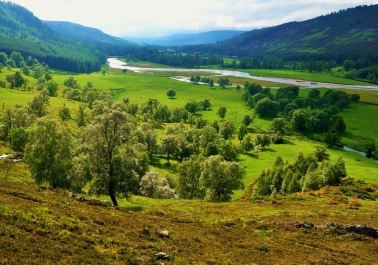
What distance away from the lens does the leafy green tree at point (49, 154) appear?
49.2 meters

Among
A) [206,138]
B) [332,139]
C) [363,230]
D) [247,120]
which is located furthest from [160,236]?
[247,120]

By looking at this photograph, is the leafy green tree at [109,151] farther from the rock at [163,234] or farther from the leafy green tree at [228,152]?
the leafy green tree at [228,152]

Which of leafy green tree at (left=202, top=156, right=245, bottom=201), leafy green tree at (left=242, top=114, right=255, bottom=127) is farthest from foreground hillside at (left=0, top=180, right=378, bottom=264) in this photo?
leafy green tree at (left=242, top=114, right=255, bottom=127)

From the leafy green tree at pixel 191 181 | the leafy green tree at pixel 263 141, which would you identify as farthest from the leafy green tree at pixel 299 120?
the leafy green tree at pixel 191 181

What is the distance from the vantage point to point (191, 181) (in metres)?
81.6

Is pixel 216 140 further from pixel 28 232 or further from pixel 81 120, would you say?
pixel 28 232

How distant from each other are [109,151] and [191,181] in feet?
121

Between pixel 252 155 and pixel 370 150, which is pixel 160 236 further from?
pixel 370 150

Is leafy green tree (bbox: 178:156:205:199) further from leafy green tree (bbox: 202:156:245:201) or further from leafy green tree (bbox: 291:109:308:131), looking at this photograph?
leafy green tree (bbox: 291:109:308:131)

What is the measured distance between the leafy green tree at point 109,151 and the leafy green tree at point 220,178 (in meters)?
26.7

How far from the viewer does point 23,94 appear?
178000 millimetres

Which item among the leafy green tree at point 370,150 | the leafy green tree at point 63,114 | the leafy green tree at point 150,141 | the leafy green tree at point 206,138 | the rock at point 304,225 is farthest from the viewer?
the leafy green tree at point 370,150

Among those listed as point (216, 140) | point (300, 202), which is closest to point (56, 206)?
point (300, 202)

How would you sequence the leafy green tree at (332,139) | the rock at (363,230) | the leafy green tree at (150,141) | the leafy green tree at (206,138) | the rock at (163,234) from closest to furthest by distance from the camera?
1. the rock at (163,234)
2. the rock at (363,230)
3. the leafy green tree at (150,141)
4. the leafy green tree at (206,138)
5. the leafy green tree at (332,139)
